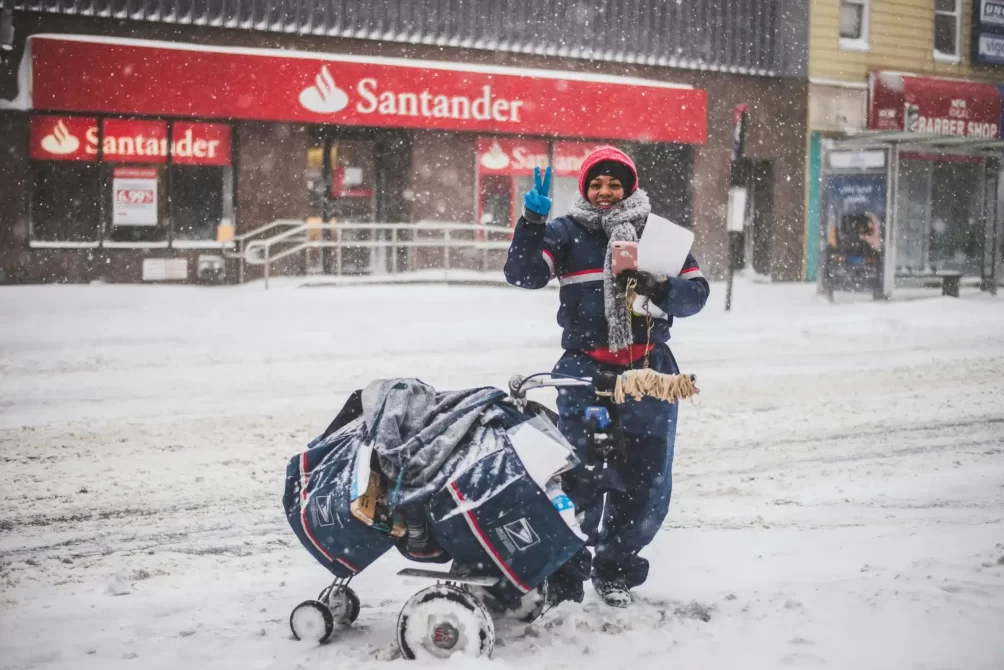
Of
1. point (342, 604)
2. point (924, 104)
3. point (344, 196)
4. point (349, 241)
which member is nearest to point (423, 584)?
point (342, 604)

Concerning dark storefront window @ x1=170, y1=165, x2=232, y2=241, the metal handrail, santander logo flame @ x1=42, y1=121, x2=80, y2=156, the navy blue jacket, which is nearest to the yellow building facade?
the metal handrail

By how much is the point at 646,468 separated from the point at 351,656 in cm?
137

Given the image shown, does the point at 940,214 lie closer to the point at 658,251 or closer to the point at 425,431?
the point at 658,251

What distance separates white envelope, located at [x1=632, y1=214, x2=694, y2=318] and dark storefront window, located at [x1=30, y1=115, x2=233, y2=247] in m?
15.1

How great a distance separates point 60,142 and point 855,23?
55.6 ft

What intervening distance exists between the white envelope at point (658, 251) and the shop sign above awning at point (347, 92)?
591 inches

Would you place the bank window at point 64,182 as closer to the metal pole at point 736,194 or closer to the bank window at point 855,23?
the metal pole at point 736,194

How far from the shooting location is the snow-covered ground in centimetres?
387

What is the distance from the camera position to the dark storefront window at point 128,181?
1700 cm

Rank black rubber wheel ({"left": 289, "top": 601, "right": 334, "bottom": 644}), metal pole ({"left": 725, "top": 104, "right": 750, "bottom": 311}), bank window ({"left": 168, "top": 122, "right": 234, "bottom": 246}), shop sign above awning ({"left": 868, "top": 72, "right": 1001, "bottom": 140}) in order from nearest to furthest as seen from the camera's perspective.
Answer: black rubber wheel ({"left": 289, "top": 601, "right": 334, "bottom": 644}) < metal pole ({"left": 725, "top": 104, "right": 750, "bottom": 311}) < bank window ({"left": 168, "top": 122, "right": 234, "bottom": 246}) < shop sign above awning ({"left": 868, "top": 72, "right": 1001, "bottom": 140})

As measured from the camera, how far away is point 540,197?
3869 millimetres

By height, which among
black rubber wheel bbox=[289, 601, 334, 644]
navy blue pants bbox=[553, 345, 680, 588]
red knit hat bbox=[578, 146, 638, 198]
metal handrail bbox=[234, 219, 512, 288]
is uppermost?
metal handrail bbox=[234, 219, 512, 288]

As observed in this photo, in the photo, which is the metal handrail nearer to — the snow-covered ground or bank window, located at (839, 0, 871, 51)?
the snow-covered ground

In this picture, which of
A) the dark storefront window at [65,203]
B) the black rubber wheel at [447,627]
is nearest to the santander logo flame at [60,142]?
the dark storefront window at [65,203]
